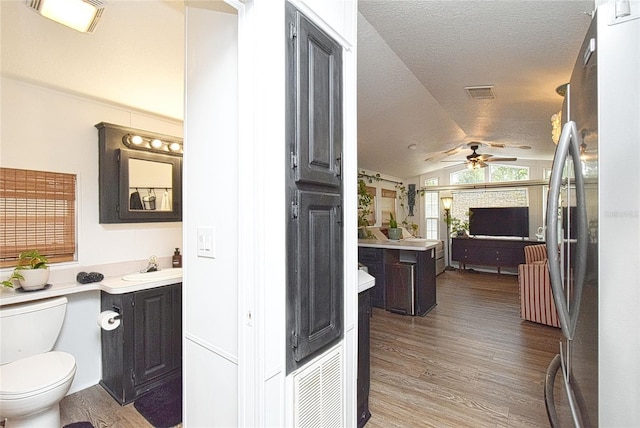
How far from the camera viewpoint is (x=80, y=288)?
2.18 m

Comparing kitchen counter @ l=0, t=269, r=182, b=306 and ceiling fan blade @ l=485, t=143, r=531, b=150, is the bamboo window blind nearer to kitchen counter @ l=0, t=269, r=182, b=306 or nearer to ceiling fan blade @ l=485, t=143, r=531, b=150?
kitchen counter @ l=0, t=269, r=182, b=306

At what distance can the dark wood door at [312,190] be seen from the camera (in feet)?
3.92

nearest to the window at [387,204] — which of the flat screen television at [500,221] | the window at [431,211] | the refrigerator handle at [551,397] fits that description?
the window at [431,211]

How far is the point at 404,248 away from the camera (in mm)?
4180

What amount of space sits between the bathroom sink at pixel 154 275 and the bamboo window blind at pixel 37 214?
438 millimetres

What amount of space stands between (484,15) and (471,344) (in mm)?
2917

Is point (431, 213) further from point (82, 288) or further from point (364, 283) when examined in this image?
point (82, 288)

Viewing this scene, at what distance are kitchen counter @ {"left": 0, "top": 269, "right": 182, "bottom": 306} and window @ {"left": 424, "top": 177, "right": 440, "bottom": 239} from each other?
727 cm

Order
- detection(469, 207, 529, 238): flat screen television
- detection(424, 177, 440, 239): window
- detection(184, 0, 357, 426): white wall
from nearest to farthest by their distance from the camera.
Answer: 1. detection(184, 0, 357, 426): white wall
2. detection(469, 207, 529, 238): flat screen television
3. detection(424, 177, 440, 239): window

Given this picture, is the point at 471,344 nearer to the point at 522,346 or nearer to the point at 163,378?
the point at 522,346

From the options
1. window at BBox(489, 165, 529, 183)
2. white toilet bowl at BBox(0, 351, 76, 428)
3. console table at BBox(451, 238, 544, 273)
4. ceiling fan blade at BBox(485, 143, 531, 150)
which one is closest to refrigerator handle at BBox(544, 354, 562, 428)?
white toilet bowl at BBox(0, 351, 76, 428)

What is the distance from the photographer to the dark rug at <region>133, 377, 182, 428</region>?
203cm

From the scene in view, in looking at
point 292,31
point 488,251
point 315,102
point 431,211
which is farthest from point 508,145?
point 292,31

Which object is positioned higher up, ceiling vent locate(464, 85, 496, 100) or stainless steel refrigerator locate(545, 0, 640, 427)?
ceiling vent locate(464, 85, 496, 100)
